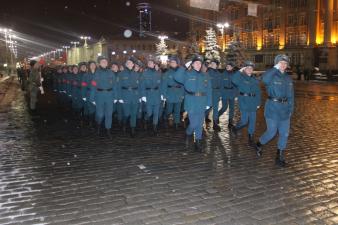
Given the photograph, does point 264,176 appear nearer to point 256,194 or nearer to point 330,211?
point 256,194

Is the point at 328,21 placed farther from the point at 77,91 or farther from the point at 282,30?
the point at 77,91

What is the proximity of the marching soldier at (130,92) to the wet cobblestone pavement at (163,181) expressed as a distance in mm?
674

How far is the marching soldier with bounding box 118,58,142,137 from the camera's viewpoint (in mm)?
11242

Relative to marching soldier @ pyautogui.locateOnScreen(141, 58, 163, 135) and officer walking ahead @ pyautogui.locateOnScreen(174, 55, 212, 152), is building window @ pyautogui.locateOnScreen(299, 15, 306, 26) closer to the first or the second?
marching soldier @ pyautogui.locateOnScreen(141, 58, 163, 135)

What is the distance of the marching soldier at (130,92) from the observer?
11.2m

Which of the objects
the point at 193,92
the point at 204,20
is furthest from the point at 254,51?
the point at 193,92

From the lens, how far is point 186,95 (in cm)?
895

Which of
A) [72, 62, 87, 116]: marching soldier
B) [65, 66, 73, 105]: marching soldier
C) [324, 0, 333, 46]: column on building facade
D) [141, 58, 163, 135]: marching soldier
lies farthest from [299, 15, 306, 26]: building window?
[141, 58, 163, 135]: marching soldier

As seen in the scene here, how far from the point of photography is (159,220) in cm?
529

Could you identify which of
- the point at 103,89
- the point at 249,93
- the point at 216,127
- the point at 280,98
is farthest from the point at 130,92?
the point at 280,98

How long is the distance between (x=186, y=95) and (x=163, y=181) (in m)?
2.53

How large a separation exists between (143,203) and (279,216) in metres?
1.76

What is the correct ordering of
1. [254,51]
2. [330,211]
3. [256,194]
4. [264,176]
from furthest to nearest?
1. [254,51]
2. [264,176]
3. [256,194]
4. [330,211]

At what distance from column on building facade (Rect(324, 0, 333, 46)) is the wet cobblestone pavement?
56946 millimetres
